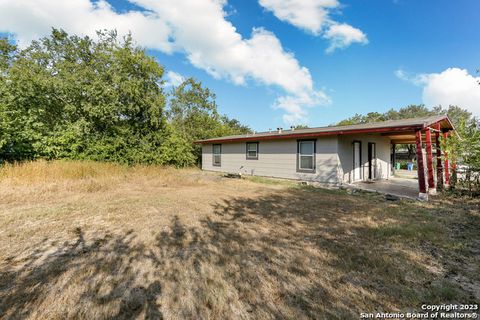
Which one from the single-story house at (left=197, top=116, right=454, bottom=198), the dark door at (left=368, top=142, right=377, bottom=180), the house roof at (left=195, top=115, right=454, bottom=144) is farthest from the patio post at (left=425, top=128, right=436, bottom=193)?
the dark door at (left=368, top=142, right=377, bottom=180)

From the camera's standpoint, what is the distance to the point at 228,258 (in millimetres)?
3002

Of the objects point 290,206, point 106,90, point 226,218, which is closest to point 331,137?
point 290,206

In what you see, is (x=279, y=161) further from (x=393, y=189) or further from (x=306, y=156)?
(x=393, y=189)

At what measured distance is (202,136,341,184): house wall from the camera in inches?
361

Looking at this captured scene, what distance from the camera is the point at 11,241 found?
3.43 m

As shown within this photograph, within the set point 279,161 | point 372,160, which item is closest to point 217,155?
point 279,161

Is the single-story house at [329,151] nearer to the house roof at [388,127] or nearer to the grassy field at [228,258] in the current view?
the house roof at [388,127]

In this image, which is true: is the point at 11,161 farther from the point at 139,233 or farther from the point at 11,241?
the point at 139,233

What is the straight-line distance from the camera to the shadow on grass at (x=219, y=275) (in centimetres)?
204

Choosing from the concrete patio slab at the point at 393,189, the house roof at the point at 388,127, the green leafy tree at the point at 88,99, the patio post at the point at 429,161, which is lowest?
the concrete patio slab at the point at 393,189

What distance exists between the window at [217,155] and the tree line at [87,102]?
2.44m

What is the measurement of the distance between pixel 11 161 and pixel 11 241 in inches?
352

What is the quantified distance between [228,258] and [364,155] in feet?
32.9

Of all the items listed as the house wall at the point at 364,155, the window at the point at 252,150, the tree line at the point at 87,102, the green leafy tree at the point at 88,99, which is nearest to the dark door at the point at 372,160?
the house wall at the point at 364,155
